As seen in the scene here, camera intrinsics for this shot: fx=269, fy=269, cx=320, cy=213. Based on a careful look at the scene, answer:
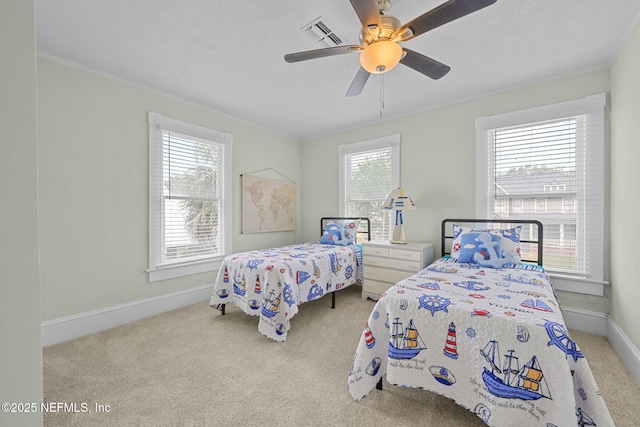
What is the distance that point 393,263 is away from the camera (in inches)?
134

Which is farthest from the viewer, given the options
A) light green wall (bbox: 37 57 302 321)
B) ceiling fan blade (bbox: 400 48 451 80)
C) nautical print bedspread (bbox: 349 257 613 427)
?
light green wall (bbox: 37 57 302 321)

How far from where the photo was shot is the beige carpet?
62.7 inches

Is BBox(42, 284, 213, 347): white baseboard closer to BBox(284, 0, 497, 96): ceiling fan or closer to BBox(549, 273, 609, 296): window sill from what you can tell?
BBox(284, 0, 497, 96): ceiling fan

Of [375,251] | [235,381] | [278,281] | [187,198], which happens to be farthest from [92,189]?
[375,251]

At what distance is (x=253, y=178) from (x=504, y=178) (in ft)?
11.1

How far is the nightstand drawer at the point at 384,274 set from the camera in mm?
3322

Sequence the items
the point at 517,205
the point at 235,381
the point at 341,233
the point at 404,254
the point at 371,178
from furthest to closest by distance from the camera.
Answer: the point at 371,178 < the point at 341,233 < the point at 404,254 < the point at 517,205 < the point at 235,381

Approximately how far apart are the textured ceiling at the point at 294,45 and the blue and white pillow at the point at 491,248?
1.65 metres

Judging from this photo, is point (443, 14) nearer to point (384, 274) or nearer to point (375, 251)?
point (375, 251)

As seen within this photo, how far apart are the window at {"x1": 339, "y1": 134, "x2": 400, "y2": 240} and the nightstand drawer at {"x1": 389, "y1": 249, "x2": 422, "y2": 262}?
0.67 metres

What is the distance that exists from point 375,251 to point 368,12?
8.77 feet

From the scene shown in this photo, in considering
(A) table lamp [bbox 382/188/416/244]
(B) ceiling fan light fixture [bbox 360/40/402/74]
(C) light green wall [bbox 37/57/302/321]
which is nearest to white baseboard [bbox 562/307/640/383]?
(A) table lamp [bbox 382/188/416/244]

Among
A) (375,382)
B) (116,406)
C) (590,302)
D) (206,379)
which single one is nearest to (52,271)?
(116,406)

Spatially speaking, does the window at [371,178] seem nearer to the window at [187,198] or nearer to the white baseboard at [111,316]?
the window at [187,198]
